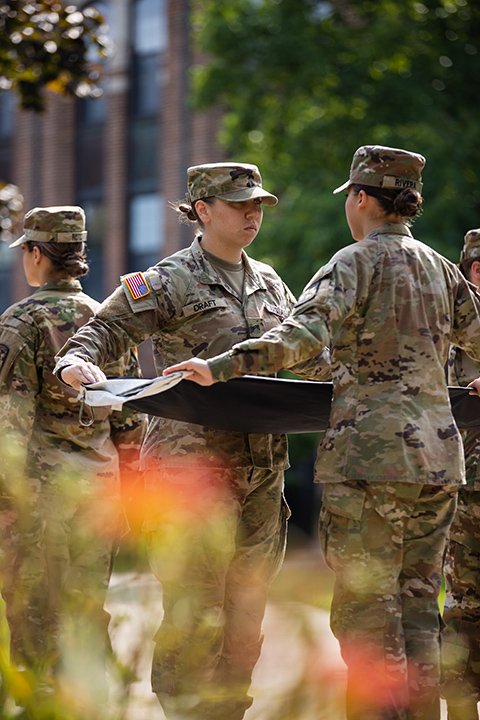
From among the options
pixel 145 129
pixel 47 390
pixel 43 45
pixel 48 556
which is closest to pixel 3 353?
pixel 47 390

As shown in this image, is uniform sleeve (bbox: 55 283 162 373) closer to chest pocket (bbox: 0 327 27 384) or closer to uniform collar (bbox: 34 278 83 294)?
chest pocket (bbox: 0 327 27 384)

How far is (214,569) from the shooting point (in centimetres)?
516

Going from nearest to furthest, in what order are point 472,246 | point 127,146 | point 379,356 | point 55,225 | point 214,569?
point 379,356, point 214,569, point 472,246, point 55,225, point 127,146

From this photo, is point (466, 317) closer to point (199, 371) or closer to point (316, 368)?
point (316, 368)

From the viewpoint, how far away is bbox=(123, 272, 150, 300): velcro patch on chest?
17.2 ft

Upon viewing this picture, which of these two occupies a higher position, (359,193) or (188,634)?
(359,193)

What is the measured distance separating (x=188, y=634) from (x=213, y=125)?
19383mm

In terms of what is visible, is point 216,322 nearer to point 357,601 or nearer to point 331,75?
point 357,601

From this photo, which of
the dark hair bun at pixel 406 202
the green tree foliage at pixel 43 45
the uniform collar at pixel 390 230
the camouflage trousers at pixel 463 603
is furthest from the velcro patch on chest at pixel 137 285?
the green tree foliage at pixel 43 45

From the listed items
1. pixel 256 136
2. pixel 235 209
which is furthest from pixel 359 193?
pixel 256 136

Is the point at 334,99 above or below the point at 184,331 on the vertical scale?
above

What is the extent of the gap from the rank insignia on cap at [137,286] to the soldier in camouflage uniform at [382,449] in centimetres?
70

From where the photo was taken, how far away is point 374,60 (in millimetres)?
17109

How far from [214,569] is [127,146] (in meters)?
20.8
